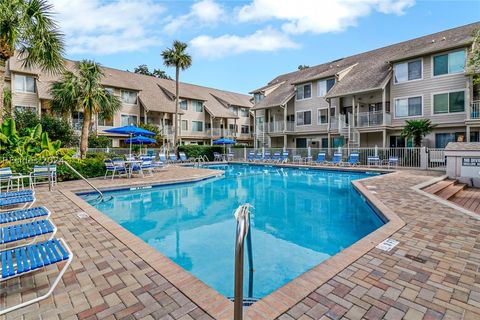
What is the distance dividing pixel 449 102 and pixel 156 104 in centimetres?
2722

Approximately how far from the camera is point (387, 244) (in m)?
4.10

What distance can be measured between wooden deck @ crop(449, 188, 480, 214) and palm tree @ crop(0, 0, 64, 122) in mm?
14697

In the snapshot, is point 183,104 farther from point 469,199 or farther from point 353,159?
point 469,199

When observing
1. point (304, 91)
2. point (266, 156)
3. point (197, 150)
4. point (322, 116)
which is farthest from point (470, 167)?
point (197, 150)

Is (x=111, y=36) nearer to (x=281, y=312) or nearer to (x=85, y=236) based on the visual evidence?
(x=85, y=236)

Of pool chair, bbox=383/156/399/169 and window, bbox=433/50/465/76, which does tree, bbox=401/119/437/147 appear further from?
window, bbox=433/50/465/76

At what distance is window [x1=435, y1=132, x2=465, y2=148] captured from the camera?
1748cm

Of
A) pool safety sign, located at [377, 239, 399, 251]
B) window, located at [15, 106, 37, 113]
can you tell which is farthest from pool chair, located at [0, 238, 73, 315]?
window, located at [15, 106, 37, 113]

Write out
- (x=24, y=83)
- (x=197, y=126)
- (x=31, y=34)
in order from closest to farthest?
(x=31, y=34), (x=24, y=83), (x=197, y=126)

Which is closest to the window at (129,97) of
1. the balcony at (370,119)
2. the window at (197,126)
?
the window at (197,126)

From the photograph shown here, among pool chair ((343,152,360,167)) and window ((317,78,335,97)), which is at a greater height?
window ((317,78,335,97))

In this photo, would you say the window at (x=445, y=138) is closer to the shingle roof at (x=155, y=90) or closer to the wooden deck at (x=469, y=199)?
the wooden deck at (x=469, y=199)

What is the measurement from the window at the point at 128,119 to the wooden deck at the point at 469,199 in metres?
29.0

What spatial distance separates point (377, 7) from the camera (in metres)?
15.8
